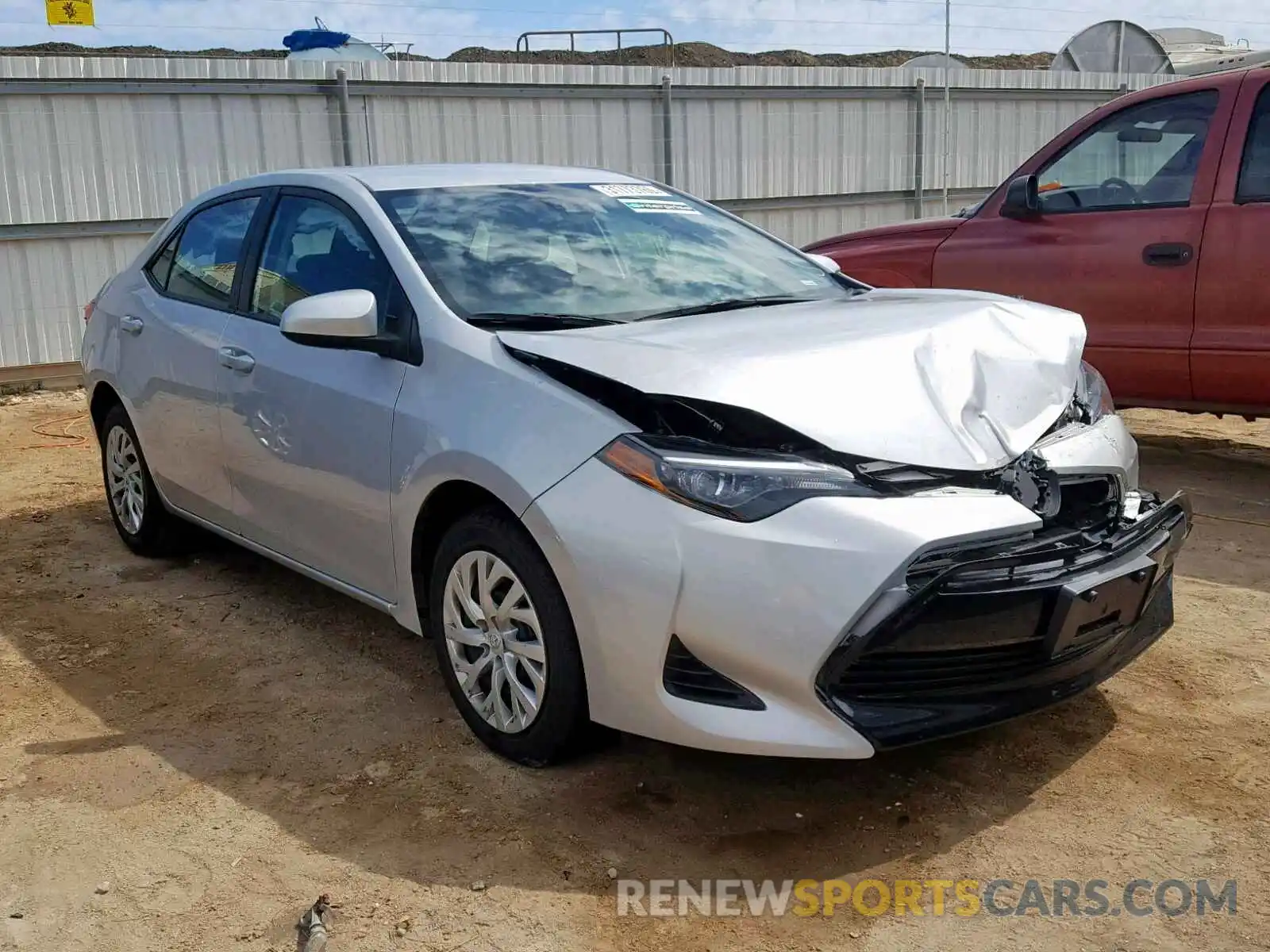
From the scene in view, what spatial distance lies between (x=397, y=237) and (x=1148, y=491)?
2.31m

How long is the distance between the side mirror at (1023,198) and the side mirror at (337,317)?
3.99 meters

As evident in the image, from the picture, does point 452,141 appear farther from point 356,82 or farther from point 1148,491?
point 1148,491

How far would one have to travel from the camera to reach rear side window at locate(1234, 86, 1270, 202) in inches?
223

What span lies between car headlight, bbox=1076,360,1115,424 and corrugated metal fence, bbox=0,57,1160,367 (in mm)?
8302

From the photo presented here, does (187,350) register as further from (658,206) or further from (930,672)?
(930,672)

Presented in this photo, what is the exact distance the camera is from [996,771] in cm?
331

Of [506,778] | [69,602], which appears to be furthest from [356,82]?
[506,778]

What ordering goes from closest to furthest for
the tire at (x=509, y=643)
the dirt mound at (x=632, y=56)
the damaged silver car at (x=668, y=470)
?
the damaged silver car at (x=668, y=470) → the tire at (x=509, y=643) → the dirt mound at (x=632, y=56)

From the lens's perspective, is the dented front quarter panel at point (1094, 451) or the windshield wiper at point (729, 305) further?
the windshield wiper at point (729, 305)

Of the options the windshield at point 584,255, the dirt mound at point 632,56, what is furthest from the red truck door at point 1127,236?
the dirt mound at point 632,56

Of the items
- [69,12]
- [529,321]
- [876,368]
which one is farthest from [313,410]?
[69,12]

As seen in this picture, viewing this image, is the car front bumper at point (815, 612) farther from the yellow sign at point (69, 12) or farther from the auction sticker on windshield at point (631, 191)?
the yellow sign at point (69, 12)

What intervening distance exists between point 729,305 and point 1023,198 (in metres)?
3.15

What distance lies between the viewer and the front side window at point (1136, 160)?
5.95m
